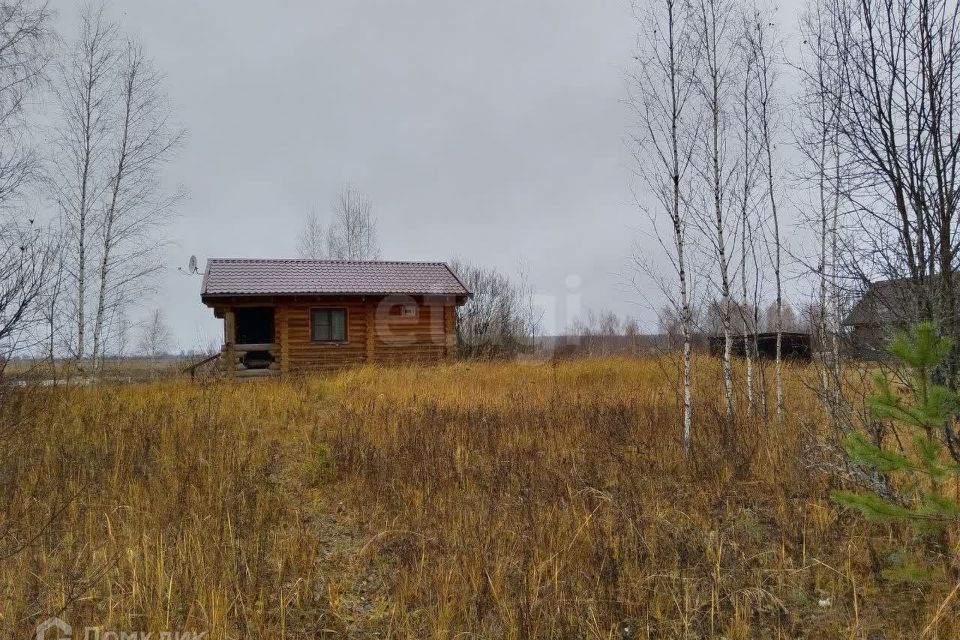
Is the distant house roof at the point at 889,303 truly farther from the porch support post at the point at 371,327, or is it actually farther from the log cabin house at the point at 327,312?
the porch support post at the point at 371,327

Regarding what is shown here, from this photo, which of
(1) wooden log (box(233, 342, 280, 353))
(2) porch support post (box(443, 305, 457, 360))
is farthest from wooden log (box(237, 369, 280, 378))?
(2) porch support post (box(443, 305, 457, 360))

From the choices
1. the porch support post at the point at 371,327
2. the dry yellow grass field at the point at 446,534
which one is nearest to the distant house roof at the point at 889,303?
the dry yellow grass field at the point at 446,534

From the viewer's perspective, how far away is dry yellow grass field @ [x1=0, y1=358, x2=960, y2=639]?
2.48 meters

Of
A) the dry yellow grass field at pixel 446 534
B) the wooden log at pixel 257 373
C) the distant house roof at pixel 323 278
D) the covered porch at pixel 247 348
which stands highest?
the distant house roof at pixel 323 278

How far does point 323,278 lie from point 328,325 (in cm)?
165

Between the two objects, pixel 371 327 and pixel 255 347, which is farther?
pixel 371 327

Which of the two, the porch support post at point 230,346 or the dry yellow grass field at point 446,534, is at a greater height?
the porch support post at point 230,346

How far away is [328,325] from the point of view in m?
15.3

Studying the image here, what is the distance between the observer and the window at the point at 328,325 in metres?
15.1

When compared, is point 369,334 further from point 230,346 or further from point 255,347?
point 230,346

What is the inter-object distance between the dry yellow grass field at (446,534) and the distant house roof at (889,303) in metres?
0.78

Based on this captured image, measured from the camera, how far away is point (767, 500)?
12.9 ft

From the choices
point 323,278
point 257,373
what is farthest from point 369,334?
point 257,373

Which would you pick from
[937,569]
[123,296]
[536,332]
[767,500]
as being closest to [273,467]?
[767,500]
